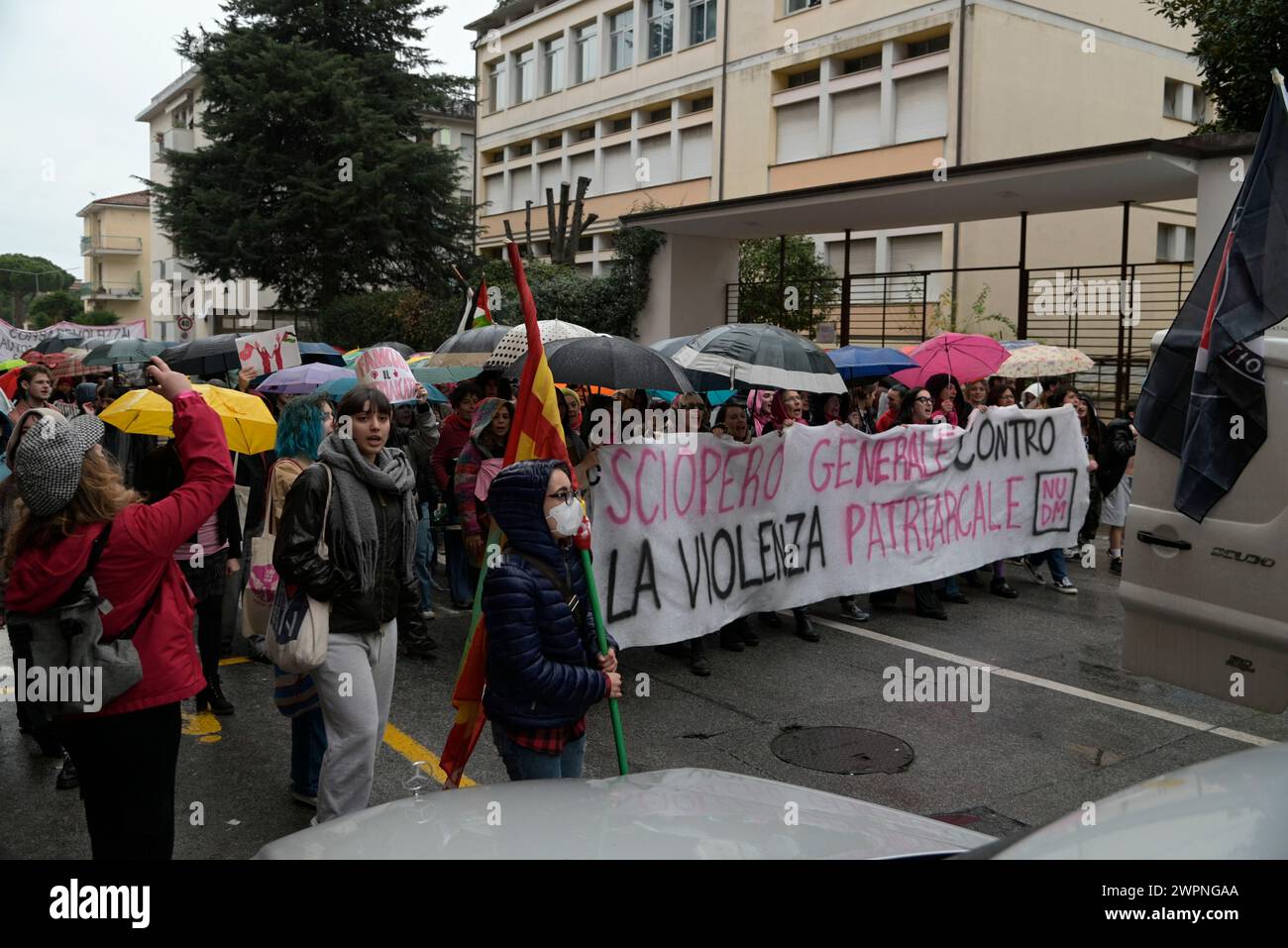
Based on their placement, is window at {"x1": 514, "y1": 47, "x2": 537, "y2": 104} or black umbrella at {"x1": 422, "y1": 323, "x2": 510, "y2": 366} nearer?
black umbrella at {"x1": 422, "y1": 323, "x2": 510, "y2": 366}

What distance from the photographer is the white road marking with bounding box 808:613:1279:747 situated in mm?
6246

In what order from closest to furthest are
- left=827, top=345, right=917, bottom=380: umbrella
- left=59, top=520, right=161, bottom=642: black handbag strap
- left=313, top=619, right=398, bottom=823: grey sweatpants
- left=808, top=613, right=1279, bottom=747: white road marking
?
1. left=59, top=520, right=161, bottom=642: black handbag strap
2. left=313, top=619, right=398, bottom=823: grey sweatpants
3. left=808, top=613, right=1279, bottom=747: white road marking
4. left=827, top=345, right=917, bottom=380: umbrella

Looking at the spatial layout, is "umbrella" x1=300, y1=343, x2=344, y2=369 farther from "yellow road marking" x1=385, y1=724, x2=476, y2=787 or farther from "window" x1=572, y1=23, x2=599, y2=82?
"window" x1=572, y1=23, x2=599, y2=82

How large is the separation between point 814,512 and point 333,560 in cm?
483

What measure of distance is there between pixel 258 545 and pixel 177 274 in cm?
5584

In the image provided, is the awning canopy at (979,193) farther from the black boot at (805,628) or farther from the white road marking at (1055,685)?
the black boot at (805,628)

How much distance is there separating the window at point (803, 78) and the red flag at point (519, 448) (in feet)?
98.0

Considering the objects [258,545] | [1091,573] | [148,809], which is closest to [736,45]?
[1091,573]

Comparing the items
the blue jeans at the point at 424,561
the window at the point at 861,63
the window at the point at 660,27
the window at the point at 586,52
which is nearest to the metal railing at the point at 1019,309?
the window at the point at 861,63

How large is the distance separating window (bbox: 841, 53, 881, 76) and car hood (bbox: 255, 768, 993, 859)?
29532mm

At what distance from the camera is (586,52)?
42.1 meters

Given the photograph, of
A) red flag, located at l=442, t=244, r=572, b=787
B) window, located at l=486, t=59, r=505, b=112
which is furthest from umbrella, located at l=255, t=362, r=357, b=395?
window, located at l=486, t=59, r=505, b=112
